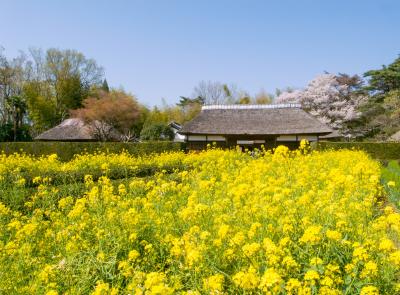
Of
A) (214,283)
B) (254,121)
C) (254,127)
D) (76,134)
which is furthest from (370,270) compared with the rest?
(76,134)

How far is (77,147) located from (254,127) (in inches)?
417

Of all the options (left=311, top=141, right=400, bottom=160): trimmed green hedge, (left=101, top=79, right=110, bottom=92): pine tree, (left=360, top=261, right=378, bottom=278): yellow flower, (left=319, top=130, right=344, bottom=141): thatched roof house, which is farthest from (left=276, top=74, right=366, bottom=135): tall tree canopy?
(left=360, top=261, right=378, bottom=278): yellow flower

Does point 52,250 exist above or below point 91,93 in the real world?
below

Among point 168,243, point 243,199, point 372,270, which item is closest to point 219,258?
point 168,243

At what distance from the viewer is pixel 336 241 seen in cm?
332

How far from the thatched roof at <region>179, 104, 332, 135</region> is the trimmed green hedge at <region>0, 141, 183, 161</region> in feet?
13.2

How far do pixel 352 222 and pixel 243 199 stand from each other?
3.78ft

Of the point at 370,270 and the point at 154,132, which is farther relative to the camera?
the point at 154,132

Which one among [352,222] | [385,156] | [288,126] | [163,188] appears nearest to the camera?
[352,222]

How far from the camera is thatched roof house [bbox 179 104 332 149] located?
2509cm

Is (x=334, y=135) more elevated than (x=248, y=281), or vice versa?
(x=334, y=135)

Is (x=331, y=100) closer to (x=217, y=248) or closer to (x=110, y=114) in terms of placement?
(x=110, y=114)

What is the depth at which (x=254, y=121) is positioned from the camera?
87.0 ft

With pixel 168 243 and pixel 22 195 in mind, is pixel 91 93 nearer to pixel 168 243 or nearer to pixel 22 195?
pixel 22 195
